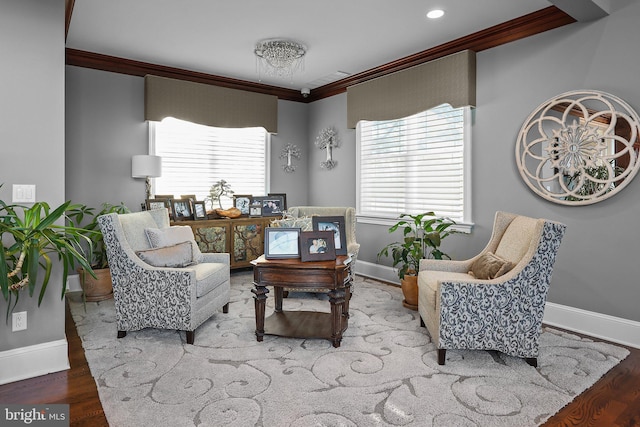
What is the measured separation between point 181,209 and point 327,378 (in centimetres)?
315

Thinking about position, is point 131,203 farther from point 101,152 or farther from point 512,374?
point 512,374

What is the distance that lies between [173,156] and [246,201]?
1.06 meters

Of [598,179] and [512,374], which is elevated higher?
[598,179]

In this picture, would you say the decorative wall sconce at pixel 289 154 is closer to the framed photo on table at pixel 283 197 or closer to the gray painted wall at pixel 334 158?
the gray painted wall at pixel 334 158

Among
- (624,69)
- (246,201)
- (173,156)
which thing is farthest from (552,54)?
(173,156)

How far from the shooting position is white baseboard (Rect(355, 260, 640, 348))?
3.08m

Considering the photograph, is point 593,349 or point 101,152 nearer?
point 593,349

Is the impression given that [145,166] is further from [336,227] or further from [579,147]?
[579,147]

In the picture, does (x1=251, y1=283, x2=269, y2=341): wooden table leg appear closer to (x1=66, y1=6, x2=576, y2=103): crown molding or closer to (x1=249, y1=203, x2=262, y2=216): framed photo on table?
(x1=249, y1=203, x2=262, y2=216): framed photo on table

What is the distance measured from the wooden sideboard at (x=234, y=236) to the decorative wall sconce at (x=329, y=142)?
1.17 meters

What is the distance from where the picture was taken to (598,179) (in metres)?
3.22

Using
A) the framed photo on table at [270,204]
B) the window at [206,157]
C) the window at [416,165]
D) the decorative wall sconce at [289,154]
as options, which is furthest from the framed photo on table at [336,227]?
the decorative wall sconce at [289,154]

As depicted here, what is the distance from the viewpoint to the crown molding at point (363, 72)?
11.6ft

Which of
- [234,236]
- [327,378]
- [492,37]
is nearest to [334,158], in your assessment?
[234,236]
